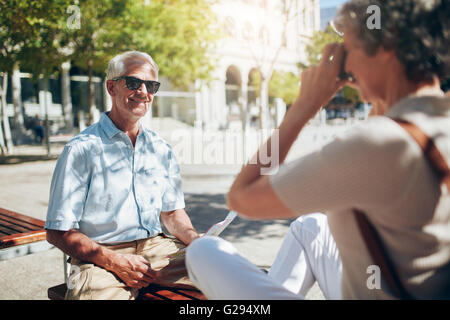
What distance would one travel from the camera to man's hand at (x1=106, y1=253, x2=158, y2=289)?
2.07 m

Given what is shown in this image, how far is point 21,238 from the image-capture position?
2684 mm

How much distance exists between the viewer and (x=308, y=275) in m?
1.91

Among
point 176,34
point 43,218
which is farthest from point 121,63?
point 176,34

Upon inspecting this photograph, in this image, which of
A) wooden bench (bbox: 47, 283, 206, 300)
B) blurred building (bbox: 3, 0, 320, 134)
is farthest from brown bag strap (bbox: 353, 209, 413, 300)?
blurred building (bbox: 3, 0, 320, 134)

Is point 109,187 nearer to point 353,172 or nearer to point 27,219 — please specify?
point 27,219

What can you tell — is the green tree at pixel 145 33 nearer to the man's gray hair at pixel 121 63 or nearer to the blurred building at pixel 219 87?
the blurred building at pixel 219 87

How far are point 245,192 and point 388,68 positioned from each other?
0.56m

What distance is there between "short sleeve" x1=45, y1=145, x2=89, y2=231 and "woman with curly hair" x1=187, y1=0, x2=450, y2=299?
100 centimetres

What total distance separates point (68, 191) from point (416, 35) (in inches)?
67.2

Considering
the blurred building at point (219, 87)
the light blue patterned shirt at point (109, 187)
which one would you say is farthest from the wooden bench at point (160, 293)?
the blurred building at point (219, 87)

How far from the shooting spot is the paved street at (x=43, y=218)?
12.9 feet

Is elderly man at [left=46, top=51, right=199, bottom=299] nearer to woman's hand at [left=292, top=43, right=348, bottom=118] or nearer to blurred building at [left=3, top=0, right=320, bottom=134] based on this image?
woman's hand at [left=292, top=43, right=348, bottom=118]
